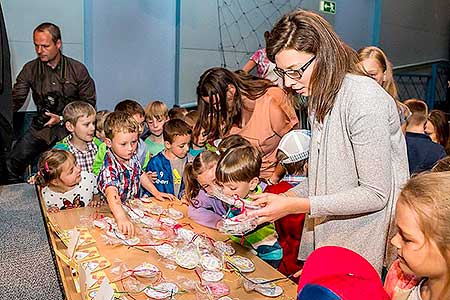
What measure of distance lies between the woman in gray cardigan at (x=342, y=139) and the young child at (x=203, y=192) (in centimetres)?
58

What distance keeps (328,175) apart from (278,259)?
23.0 inches

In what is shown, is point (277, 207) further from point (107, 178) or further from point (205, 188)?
point (107, 178)

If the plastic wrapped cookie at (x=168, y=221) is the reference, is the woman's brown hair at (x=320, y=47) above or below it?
above

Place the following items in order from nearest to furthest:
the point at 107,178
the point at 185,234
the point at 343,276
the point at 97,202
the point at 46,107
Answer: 1. the point at 343,276
2. the point at 185,234
3. the point at 107,178
4. the point at 97,202
5. the point at 46,107

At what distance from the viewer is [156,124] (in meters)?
3.37

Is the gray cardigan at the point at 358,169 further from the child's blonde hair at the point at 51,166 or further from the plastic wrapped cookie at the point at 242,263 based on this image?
the child's blonde hair at the point at 51,166

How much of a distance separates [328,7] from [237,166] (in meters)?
4.30

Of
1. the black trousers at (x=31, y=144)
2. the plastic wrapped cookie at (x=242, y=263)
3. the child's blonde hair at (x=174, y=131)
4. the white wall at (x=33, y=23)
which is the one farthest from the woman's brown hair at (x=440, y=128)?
the white wall at (x=33, y=23)

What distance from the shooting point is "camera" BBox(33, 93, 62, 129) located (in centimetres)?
381

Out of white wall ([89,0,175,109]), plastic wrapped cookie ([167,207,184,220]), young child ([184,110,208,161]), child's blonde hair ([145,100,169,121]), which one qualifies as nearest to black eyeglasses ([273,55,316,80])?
plastic wrapped cookie ([167,207,184,220])

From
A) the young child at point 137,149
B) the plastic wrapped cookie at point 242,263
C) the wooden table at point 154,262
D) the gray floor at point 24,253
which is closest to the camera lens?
the wooden table at point 154,262

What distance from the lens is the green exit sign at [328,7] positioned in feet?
18.0

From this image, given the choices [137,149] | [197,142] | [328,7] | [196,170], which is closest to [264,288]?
[196,170]

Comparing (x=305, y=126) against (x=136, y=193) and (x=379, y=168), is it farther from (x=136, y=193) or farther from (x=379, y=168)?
(x=379, y=168)
